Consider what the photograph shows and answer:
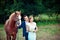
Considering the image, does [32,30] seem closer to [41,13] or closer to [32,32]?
[32,32]

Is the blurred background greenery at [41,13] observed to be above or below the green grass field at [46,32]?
above

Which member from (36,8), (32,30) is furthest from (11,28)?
(36,8)

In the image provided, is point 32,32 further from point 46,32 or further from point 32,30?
point 46,32

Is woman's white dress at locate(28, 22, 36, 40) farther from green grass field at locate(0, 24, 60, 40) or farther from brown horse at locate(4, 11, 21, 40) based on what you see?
brown horse at locate(4, 11, 21, 40)

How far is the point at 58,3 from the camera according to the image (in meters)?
3.08

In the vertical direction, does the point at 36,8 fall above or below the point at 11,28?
above

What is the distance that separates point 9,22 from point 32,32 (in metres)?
0.34

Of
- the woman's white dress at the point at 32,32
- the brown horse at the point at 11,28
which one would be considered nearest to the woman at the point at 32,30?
the woman's white dress at the point at 32,32

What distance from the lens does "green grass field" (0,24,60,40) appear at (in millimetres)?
3047

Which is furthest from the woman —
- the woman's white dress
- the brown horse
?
the brown horse

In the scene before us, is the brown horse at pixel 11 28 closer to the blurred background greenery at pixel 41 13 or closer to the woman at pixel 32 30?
the blurred background greenery at pixel 41 13

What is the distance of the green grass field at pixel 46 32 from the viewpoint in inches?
120

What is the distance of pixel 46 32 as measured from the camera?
10.0ft

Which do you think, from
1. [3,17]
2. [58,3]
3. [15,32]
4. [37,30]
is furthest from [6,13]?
[58,3]
